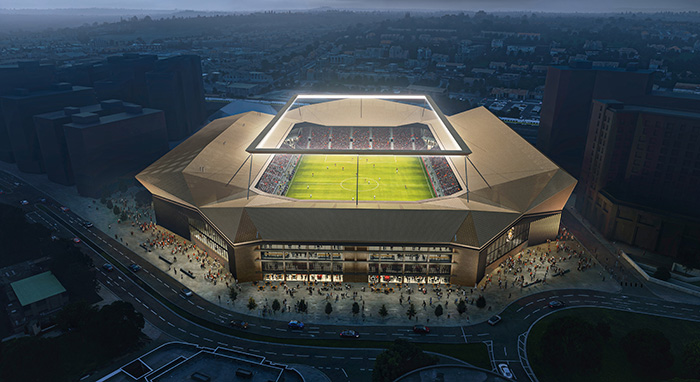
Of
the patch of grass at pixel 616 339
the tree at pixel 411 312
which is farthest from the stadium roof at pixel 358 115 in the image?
the patch of grass at pixel 616 339

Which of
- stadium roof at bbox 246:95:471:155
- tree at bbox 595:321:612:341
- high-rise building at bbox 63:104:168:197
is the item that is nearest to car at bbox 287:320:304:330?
stadium roof at bbox 246:95:471:155

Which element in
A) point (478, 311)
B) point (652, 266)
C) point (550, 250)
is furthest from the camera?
point (550, 250)

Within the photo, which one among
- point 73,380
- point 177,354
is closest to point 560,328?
point 177,354

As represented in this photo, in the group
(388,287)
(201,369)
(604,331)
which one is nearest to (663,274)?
(604,331)

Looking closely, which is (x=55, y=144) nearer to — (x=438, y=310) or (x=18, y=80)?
(x=18, y=80)

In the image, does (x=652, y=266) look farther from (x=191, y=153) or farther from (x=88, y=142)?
(x=88, y=142)
